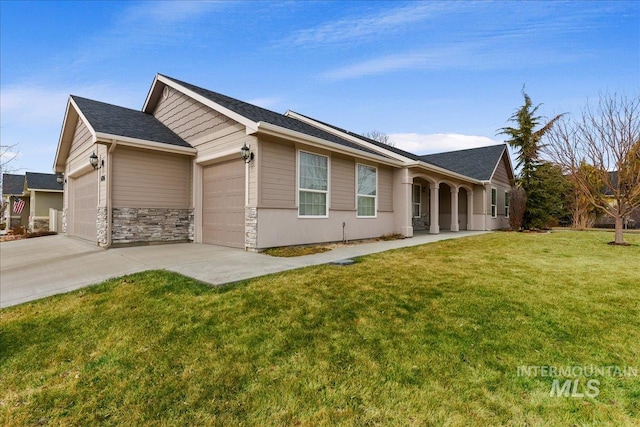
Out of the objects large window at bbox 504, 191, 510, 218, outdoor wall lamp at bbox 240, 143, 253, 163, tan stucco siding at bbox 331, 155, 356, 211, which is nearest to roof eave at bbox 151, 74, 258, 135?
outdoor wall lamp at bbox 240, 143, 253, 163

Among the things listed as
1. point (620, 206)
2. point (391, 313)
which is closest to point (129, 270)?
point (391, 313)

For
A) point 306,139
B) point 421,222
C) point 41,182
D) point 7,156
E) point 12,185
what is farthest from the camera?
point 12,185

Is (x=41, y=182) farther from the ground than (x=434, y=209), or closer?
farther from the ground

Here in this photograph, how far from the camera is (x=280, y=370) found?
100 inches

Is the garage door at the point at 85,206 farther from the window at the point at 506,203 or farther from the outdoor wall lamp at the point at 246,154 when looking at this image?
the window at the point at 506,203

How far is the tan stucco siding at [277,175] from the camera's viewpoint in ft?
24.9

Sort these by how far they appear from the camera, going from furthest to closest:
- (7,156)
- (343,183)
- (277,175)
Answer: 1. (7,156)
2. (343,183)
3. (277,175)

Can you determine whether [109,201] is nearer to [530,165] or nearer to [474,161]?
[474,161]

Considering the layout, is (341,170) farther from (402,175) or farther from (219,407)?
(219,407)

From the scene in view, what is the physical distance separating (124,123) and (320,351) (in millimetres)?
10145

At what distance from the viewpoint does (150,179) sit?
9.19 meters

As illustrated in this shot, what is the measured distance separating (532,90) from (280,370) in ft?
67.8

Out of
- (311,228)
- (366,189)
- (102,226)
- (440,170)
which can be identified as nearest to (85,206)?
(102,226)

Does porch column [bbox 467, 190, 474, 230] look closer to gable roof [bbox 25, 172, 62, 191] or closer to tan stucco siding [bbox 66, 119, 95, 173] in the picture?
tan stucco siding [bbox 66, 119, 95, 173]
